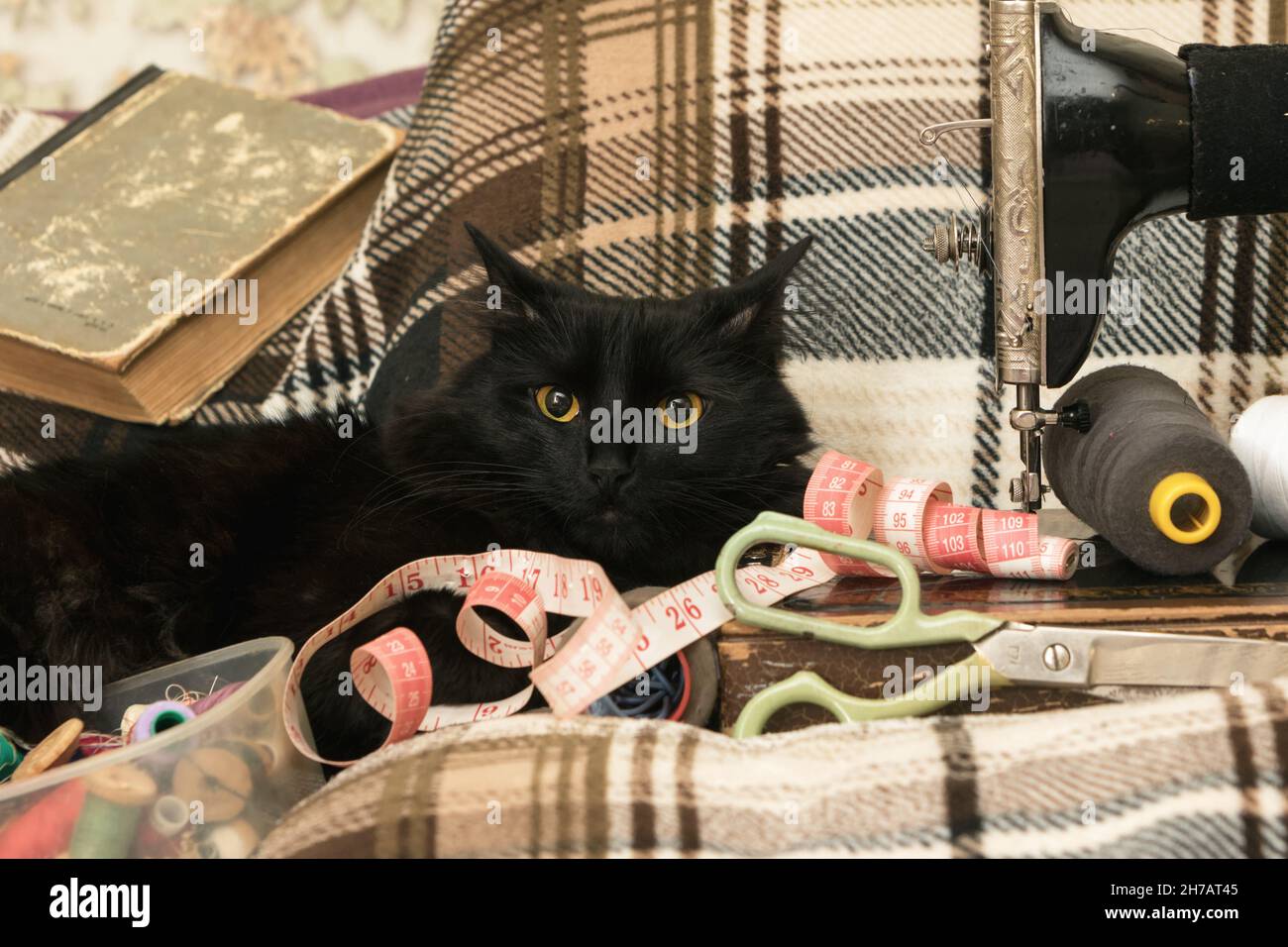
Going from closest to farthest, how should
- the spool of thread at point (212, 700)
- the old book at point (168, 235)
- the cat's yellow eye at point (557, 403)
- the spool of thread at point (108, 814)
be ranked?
the spool of thread at point (108, 814) → the spool of thread at point (212, 700) → the cat's yellow eye at point (557, 403) → the old book at point (168, 235)

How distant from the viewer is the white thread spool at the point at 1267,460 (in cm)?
101

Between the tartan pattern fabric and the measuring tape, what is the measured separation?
144mm

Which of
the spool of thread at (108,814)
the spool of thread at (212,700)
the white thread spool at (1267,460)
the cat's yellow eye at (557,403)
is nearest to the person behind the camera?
the spool of thread at (108,814)

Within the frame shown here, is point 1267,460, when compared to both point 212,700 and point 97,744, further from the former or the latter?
point 97,744

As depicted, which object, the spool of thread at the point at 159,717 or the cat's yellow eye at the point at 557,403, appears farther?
the cat's yellow eye at the point at 557,403

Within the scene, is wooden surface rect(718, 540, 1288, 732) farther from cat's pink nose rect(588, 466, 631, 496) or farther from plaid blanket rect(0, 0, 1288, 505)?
plaid blanket rect(0, 0, 1288, 505)

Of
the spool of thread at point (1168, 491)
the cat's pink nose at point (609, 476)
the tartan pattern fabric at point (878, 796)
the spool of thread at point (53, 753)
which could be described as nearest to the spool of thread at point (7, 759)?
the spool of thread at point (53, 753)

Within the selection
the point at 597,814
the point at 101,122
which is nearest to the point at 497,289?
the point at 597,814

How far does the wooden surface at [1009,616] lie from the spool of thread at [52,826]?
0.44m

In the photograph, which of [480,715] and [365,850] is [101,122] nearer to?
[480,715]

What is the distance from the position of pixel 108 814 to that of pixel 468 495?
18.2 inches

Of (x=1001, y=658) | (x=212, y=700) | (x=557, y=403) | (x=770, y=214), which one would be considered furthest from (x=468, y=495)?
(x=770, y=214)

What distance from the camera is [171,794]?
30.5 inches

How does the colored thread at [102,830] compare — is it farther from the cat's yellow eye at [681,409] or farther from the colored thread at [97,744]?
the cat's yellow eye at [681,409]
